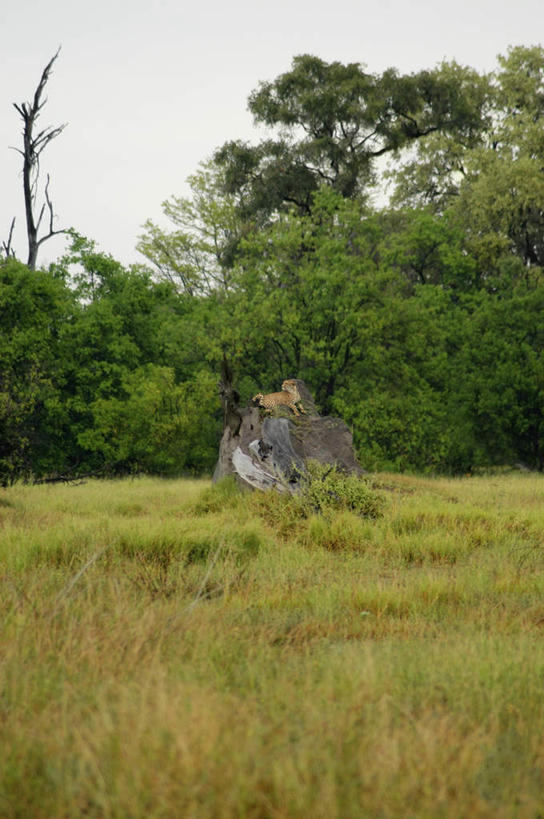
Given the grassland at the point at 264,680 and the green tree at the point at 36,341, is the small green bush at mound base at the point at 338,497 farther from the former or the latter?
the green tree at the point at 36,341

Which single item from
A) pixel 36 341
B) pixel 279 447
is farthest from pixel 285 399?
pixel 36 341

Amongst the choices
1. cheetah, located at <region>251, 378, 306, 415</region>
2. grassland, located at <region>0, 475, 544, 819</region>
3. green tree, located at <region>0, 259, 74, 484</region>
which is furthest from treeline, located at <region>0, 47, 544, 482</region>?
grassland, located at <region>0, 475, 544, 819</region>

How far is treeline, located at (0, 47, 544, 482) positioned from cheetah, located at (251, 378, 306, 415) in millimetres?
4458

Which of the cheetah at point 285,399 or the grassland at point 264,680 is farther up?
the cheetah at point 285,399

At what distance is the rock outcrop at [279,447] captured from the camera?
11.2 m

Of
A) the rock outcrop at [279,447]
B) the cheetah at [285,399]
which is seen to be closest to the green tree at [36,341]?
the cheetah at [285,399]

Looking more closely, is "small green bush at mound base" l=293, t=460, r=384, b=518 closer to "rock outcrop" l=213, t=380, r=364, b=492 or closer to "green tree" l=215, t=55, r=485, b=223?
"rock outcrop" l=213, t=380, r=364, b=492

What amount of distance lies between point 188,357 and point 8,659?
18011mm

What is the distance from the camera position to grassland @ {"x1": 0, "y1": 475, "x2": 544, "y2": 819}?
2072 millimetres

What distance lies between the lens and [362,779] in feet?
6.80

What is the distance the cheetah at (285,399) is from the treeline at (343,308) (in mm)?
4458

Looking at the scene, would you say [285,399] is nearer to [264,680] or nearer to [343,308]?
[343,308]

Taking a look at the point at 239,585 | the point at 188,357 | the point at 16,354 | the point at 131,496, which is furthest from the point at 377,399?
the point at 239,585

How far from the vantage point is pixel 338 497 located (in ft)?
32.5
